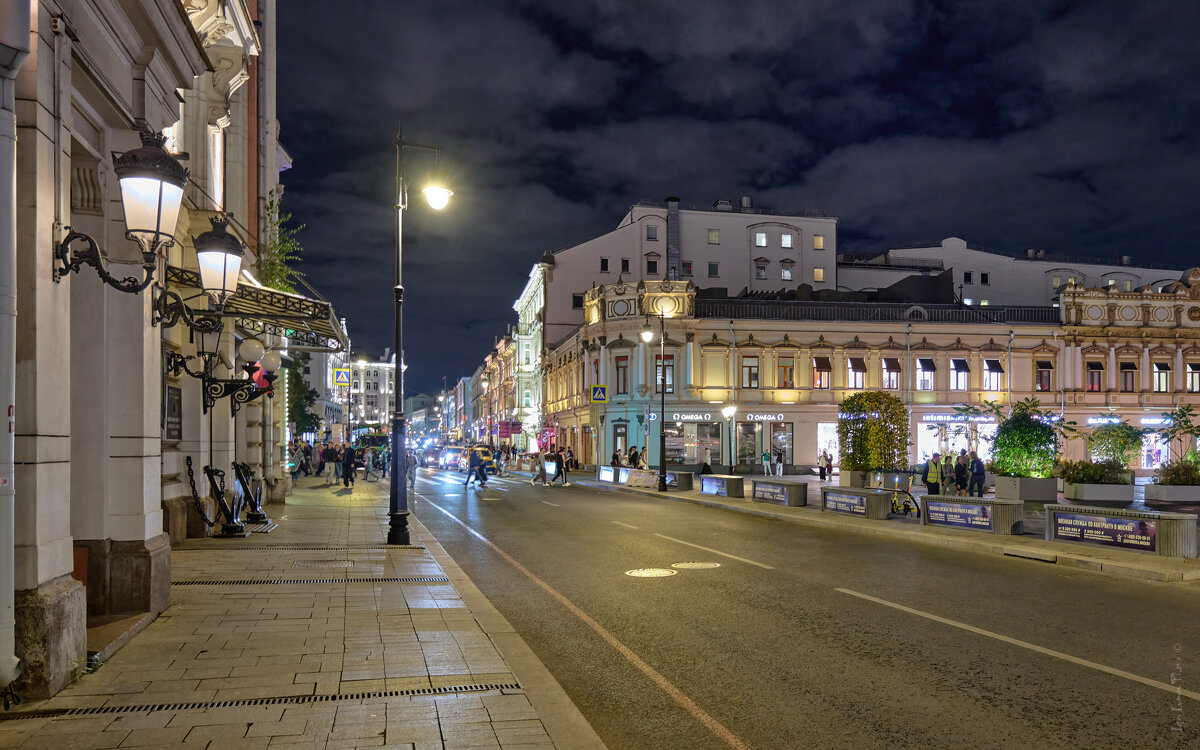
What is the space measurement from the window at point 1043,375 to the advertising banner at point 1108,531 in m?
40.0

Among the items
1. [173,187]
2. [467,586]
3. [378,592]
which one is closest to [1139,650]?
[467,586]

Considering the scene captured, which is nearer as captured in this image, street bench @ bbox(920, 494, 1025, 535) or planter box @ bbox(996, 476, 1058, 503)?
street bench @ bbox(920, 494, 1025, 535)

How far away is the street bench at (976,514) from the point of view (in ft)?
53.9

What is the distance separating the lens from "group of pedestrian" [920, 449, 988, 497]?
78.6 feet

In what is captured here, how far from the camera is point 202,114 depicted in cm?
1476

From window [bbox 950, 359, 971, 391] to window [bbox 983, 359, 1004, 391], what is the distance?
1.12 m

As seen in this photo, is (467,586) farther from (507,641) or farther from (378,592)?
(507,641)

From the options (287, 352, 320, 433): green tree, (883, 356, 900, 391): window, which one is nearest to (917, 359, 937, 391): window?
(883, 356, 900, 391): window

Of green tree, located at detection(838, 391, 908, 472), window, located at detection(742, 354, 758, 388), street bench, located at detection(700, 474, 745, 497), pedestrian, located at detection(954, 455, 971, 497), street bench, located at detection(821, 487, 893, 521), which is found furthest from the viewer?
window, located at detection(742, 354, 758, 388)

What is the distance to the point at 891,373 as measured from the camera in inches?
1966

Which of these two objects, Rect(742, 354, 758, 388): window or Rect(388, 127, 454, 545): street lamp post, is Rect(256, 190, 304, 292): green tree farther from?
Rect(742, 354, 758, 388): window

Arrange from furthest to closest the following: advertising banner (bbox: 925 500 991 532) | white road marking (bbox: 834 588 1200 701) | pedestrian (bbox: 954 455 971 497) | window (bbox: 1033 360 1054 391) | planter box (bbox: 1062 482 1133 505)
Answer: window (bbox: 1033 360 1054 391) → planter box (bbox: 1062 482 1133 505) → pedestrian (bbox: 954 455 971 497) → advertising banner (bbox: 925 500 991 532) → white road marking (bbox: 834 588 1200 701)

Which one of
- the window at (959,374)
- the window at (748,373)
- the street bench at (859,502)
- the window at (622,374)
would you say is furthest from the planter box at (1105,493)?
the window at (622,374)

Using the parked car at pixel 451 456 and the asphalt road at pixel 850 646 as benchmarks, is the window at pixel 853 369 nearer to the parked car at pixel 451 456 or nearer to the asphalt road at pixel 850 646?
the parked car at pixel 451 456
